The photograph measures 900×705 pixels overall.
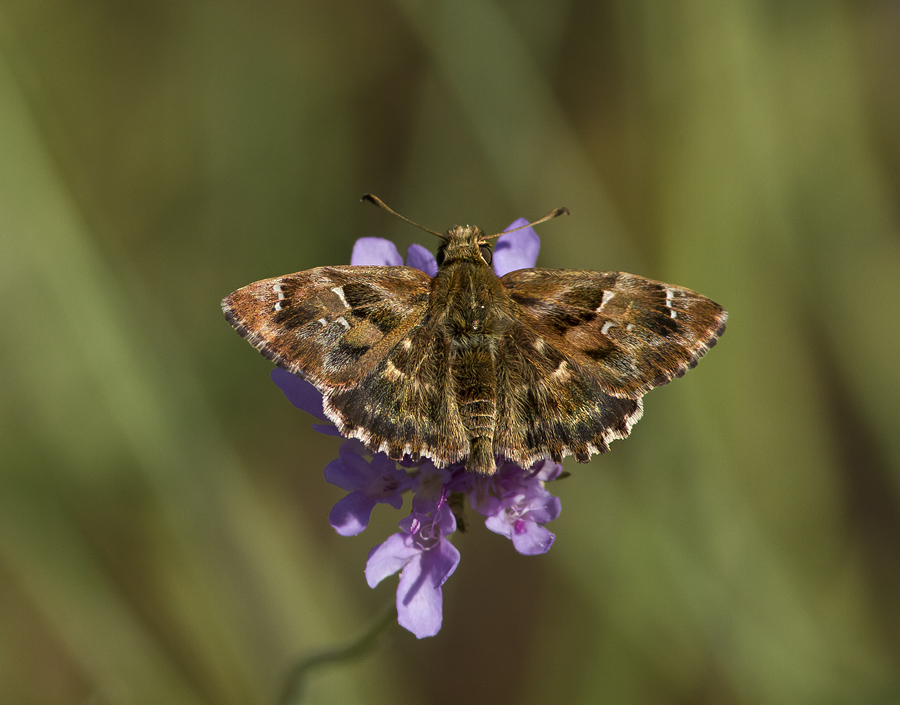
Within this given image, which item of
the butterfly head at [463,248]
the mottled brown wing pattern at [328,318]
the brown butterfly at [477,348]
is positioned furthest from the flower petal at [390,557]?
the butterfly head at [463,248]

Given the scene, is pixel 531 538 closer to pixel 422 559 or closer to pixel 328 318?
pixel 422 559

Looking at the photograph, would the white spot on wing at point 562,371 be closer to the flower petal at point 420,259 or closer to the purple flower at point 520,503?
the purple flower at point 520,503

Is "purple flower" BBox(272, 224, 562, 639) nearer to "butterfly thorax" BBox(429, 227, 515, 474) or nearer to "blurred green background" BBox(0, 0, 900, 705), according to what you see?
"butterfly thorax" BBox(429, 227, 515, 474)

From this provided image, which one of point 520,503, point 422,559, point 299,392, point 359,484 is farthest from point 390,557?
point 299,392

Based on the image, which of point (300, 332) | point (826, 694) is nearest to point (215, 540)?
point (300, 332)

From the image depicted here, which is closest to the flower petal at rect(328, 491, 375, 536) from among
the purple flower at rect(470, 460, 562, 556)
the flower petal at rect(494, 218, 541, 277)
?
the purple flower at rect(470, 460, 562, 556)
